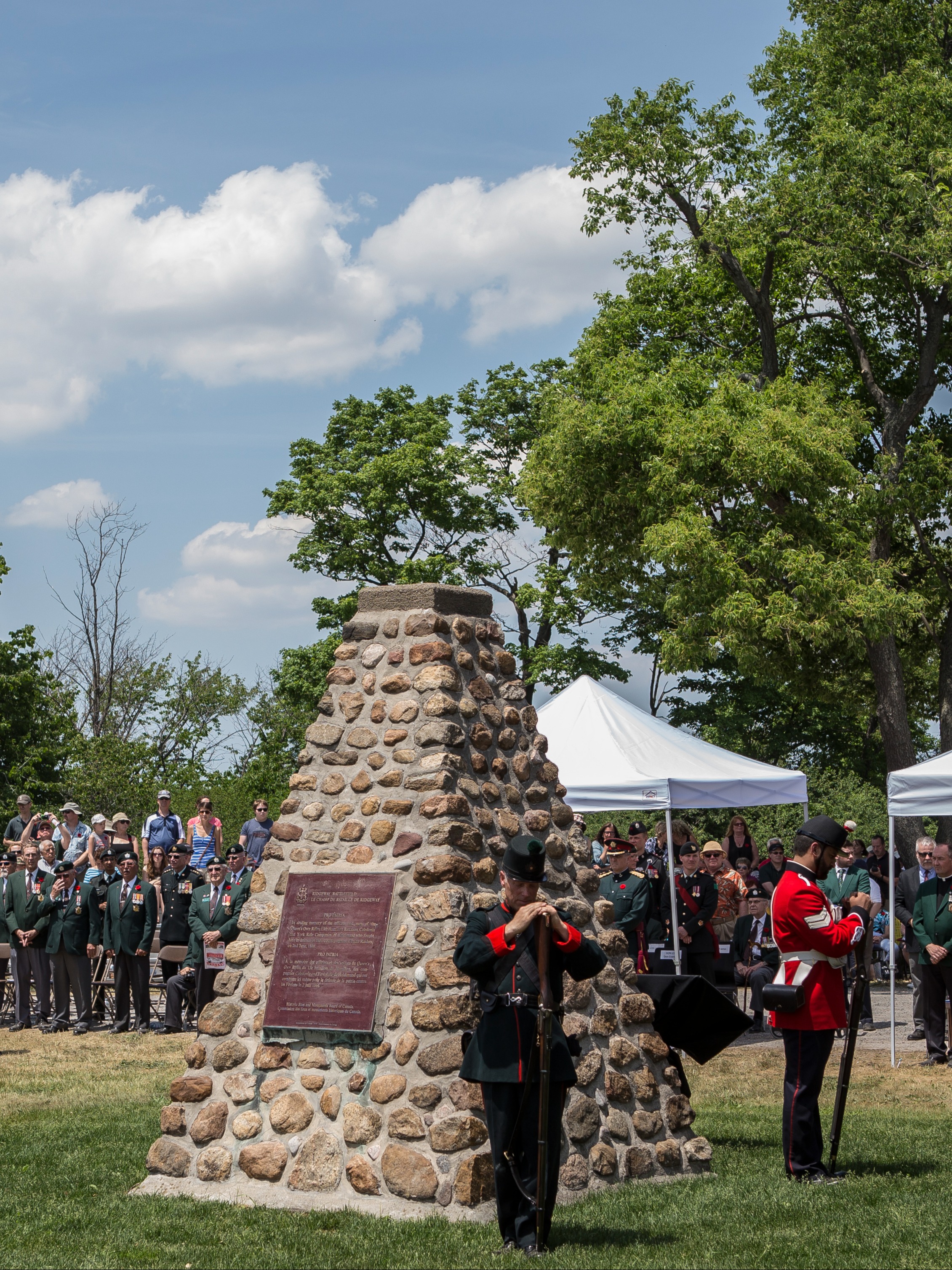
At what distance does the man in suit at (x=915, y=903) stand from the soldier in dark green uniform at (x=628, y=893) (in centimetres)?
255

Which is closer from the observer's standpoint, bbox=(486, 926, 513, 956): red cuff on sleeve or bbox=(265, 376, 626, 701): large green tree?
bbox=(486, 926, 513, 956): red cuff on sleeve

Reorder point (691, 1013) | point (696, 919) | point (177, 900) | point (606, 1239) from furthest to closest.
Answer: point (177, 900), point (696, 919), point (691, 1013), point (606, 1239)

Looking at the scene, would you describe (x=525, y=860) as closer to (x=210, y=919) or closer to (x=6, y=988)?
(x=210, y=919)

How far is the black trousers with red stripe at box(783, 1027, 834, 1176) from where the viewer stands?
7320mm

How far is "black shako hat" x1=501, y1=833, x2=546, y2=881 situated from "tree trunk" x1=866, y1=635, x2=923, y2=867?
55.5ft

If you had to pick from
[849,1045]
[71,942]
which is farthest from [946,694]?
[849,1045]

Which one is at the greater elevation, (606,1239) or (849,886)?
(849,886)

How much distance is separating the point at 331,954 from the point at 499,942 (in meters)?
1.78

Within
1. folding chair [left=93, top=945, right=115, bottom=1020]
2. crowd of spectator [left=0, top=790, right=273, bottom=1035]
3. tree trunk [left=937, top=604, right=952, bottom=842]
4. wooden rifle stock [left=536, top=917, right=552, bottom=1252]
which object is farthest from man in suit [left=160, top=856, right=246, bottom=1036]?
tree trunk [left=937, top=604, right=952, bottom=842]

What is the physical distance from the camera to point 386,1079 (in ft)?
23.3

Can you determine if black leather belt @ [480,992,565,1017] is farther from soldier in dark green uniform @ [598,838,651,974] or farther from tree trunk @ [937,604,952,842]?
tree trunk @ [937,604,952,842]

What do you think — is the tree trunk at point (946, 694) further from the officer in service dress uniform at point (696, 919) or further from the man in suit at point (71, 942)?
the man in suit at point (71, 942)

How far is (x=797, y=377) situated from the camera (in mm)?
26484

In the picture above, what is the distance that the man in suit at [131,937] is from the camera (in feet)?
A: 50.8
